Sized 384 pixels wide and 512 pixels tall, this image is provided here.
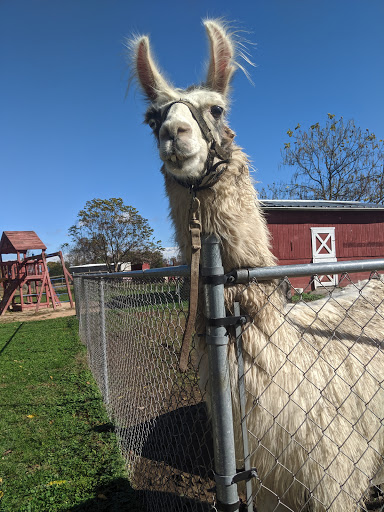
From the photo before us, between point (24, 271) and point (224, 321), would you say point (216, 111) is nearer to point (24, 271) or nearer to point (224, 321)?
point (224, 321)

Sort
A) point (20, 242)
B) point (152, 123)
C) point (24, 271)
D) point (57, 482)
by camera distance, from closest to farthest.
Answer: point (152, 123) < point (57, 482) < point (24, 271) < point (20, 242)

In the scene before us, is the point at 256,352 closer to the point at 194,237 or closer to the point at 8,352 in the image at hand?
the point at 194,237

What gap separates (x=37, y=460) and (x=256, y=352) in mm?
3140

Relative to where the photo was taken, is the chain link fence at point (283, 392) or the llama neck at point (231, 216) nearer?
the chain link fence at point (283, 392)

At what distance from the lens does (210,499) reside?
9.35 ft

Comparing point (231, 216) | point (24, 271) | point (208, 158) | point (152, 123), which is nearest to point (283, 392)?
point (231, 216)

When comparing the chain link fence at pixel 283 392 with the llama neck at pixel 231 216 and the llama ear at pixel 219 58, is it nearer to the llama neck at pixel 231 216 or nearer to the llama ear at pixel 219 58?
the llama neck at pixel 231 216

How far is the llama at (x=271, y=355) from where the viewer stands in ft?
5.54

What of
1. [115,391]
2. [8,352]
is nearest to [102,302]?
[115,391]

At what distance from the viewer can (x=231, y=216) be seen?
1859 mm

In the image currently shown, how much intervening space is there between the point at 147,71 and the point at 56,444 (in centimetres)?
392

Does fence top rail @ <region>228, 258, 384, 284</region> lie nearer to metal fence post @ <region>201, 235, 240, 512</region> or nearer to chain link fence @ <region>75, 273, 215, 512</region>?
metal fence post @ <region>201, 235, 240, 512</region>

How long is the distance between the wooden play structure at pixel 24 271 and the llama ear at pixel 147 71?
1511cm

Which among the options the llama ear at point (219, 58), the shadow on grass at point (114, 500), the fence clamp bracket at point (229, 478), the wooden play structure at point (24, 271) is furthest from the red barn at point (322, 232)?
the fence clamp bracket at point (229, 478)
